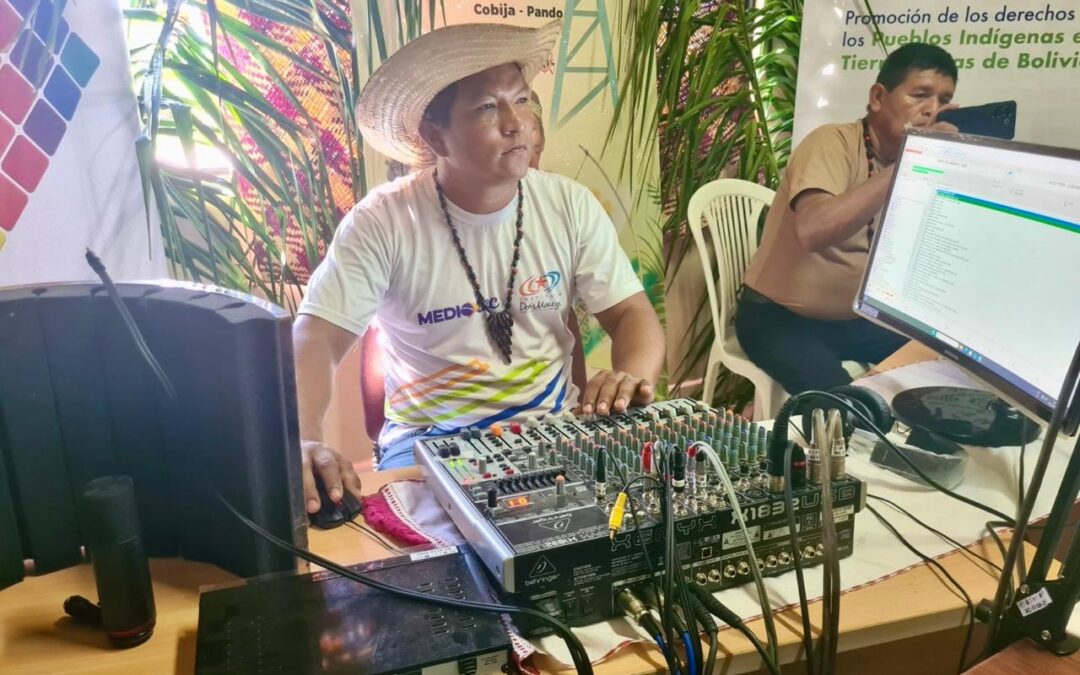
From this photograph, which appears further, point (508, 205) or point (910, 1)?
point (910, 1)

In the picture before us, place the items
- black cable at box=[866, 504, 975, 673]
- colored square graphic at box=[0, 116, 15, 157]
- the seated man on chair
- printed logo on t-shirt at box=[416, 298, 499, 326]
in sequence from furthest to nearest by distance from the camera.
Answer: the seated man on chair, printed logo on t-shirt at box=[416, 298, 499, 326], colored square graphic at box=[0, 116, 15, 157], black cable at box=[866, 504, 975, 673]

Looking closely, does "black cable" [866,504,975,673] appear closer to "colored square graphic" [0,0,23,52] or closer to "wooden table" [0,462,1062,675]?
"wooden table" [0,462,1062,675]

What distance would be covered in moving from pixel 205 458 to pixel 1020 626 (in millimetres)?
885

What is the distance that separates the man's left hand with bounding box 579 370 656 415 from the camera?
1.22 m

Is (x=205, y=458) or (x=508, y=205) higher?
(x=508, y=205)

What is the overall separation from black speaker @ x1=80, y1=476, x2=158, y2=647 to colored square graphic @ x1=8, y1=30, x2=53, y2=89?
1149 millimetres

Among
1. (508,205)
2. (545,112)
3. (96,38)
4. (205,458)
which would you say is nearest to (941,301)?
(508,205)

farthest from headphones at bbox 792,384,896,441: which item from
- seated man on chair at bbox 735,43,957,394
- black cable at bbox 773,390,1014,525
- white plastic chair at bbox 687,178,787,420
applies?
white plastic chair at bbox 687,178,787,420

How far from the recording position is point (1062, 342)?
41.9 inches

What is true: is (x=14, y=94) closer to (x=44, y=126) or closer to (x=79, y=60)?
(x=44, y=126)

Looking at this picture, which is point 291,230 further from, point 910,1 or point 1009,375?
point 910,1

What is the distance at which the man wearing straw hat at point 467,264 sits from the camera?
167 cm

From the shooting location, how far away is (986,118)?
254 centimetres

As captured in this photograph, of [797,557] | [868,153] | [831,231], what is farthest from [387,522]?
[868,153]
